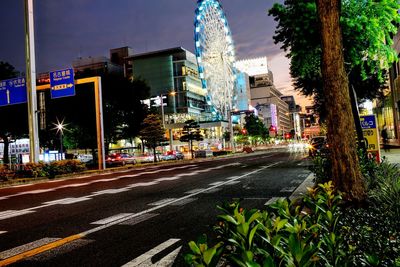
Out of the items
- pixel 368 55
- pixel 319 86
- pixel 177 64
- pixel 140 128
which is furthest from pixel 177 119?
pixel 368 55

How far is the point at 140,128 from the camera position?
46.7 m

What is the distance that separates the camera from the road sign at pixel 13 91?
24.7 metres

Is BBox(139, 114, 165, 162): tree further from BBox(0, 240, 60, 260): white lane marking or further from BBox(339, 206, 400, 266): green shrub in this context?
BBox(339, 206, 400, 266): green shrub

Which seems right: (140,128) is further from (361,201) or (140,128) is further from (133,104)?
(361,201)

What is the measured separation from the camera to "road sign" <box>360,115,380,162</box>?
1286cm

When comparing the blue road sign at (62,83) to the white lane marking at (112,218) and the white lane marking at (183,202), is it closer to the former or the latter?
the white lane marking at (183,202)

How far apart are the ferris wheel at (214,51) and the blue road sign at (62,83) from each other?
23.7 metres

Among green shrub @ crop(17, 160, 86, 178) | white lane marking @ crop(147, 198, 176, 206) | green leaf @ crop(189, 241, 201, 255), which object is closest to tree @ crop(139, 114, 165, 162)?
green shrub @ crop(17, 160, 86, 178)

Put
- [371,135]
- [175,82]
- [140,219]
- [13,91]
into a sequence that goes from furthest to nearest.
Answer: [175,82] → [13,91] → [371,135] → [140,219]

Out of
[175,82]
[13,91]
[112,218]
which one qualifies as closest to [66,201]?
[112,218]

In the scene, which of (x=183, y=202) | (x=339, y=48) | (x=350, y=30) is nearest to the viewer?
(x=339, y=48)

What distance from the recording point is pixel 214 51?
48.3 meters

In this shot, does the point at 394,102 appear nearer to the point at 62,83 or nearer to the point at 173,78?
the point at 62,83

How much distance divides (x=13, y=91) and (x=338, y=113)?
24.1 m
